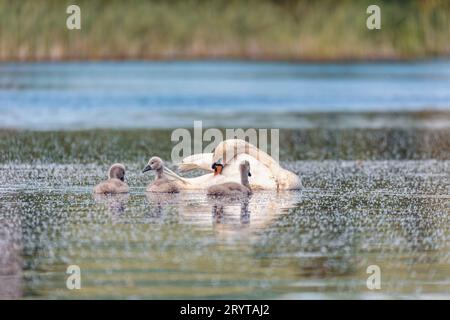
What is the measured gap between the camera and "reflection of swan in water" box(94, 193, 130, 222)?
11918mm

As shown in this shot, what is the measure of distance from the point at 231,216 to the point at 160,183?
1842mm

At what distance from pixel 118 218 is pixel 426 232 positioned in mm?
2627

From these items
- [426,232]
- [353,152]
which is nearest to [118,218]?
[426,232]

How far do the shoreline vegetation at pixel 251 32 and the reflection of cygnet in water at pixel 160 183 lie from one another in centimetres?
3082

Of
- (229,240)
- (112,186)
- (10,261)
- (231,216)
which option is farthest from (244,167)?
(10,261)

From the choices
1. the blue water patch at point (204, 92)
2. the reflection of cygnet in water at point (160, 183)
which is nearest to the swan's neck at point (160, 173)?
the reflection of cygnet in water at point (160, 183)

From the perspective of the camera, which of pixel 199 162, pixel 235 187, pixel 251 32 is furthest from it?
pixel 251 32

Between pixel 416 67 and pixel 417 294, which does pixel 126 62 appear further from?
pixel 417 294

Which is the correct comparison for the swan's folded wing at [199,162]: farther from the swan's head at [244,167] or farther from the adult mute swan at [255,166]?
the swan's head at [244,167]

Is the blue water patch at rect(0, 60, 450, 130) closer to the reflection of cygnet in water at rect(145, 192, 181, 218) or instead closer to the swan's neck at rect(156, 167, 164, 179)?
the swan's neck at rect(156, 167, 164, 179)

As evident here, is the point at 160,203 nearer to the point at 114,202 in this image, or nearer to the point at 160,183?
the point at 114,202

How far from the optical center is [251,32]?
4844 cm

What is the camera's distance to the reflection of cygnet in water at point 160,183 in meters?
13.4

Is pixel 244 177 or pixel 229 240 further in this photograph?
pixel 244 177
